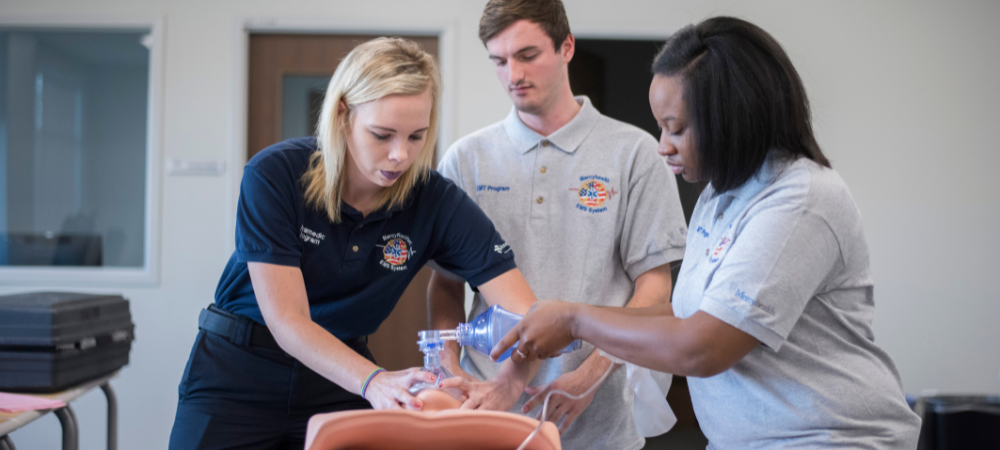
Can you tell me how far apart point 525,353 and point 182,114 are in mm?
2714

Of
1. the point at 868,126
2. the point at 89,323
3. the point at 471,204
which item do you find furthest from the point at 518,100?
the point at 868,126

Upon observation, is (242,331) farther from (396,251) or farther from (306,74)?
(306,74)

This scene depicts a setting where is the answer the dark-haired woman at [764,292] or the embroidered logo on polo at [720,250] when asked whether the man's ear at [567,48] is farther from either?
the embroidered logo on polo at [720,250]

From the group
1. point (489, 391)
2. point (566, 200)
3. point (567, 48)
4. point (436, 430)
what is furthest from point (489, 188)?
point (436, 430)

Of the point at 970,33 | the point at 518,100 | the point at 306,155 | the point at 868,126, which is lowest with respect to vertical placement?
the point at 306,155

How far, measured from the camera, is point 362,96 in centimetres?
115

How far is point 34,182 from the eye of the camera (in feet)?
10.7

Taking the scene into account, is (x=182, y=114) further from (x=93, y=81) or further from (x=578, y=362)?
(x=578, y=362)

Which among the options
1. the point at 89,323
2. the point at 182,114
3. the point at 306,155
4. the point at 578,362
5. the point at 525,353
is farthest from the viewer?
the point at 182,114

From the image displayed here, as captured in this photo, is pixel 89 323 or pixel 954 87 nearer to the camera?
pixel 89 323

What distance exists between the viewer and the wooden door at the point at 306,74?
315cm

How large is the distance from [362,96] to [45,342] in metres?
1.25

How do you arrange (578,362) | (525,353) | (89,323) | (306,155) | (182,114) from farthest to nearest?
(182,114), (89,323), (578,362), (306,155), (525,353)

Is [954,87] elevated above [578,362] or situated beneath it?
elevated above
